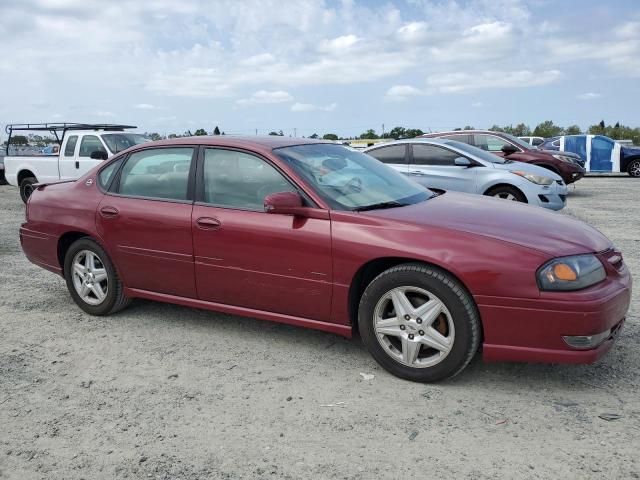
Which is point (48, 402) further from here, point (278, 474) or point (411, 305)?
point (411, 305)

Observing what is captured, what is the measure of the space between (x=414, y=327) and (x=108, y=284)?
2.63 metres

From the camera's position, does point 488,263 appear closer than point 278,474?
No

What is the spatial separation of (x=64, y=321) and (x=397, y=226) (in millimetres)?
2963

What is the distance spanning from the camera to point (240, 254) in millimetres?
4121

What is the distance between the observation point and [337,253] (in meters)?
3.78

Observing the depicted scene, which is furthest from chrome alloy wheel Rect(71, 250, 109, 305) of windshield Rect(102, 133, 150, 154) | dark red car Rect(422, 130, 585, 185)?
dark red car Rect(422, 130, 585, 185)

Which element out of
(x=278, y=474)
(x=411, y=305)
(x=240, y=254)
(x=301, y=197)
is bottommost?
(x=278, y=474)

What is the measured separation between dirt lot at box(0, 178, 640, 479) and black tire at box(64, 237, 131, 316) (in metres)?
0.21

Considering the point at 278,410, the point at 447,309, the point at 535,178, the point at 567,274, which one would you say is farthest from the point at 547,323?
the point at 535,178

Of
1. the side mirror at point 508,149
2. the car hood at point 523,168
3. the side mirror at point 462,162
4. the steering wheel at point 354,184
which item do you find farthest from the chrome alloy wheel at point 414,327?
the side mirror at point 508,149

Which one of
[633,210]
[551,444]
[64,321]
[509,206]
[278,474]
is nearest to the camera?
[278,474]

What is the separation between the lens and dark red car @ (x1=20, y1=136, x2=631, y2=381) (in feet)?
11.1

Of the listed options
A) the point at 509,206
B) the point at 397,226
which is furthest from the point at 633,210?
the point at 397,226

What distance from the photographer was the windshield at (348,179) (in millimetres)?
4055
